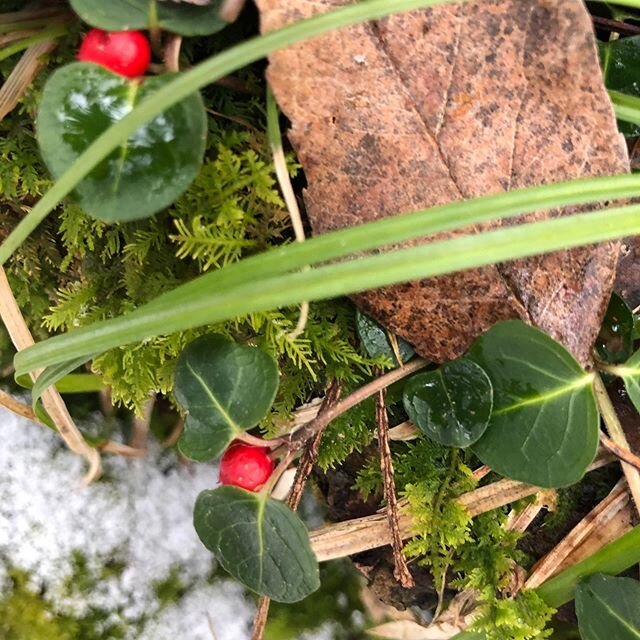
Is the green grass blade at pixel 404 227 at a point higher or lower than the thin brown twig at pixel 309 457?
higher

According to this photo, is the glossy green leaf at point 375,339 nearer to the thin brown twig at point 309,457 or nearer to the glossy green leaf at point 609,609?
the thin brown twig at point 309,457

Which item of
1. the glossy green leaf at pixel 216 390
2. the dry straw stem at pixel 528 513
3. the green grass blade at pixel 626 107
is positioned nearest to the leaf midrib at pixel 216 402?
the glossy green leaf at pixel 216 390

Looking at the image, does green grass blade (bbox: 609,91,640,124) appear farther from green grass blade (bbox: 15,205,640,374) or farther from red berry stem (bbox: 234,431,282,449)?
red berry stem (bbox: 234,431,282,449)

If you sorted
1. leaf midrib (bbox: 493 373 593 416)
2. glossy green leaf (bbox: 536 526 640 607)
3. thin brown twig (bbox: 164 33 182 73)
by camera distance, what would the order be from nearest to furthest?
thin brown twig (bbox: 164 33 182 73)
leaf midrib (bbox: 493 373 593 416)
glossy green leaf (bbox: 536 526 640 607)

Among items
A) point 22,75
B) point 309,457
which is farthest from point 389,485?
point 22,75

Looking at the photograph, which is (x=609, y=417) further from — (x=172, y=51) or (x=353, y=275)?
(x=172, y=51)

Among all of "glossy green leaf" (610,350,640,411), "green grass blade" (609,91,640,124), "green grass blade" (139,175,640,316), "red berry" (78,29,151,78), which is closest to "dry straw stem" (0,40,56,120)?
"red berry" (78,29,151,78)

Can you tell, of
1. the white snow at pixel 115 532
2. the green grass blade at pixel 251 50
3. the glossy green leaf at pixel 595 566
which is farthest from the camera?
the white snow at pixel 115 532

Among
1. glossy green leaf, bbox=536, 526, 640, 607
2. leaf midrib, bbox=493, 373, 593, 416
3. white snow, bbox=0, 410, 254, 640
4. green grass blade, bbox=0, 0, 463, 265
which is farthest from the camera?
white snow, bbox=0, 410, 254, 640
